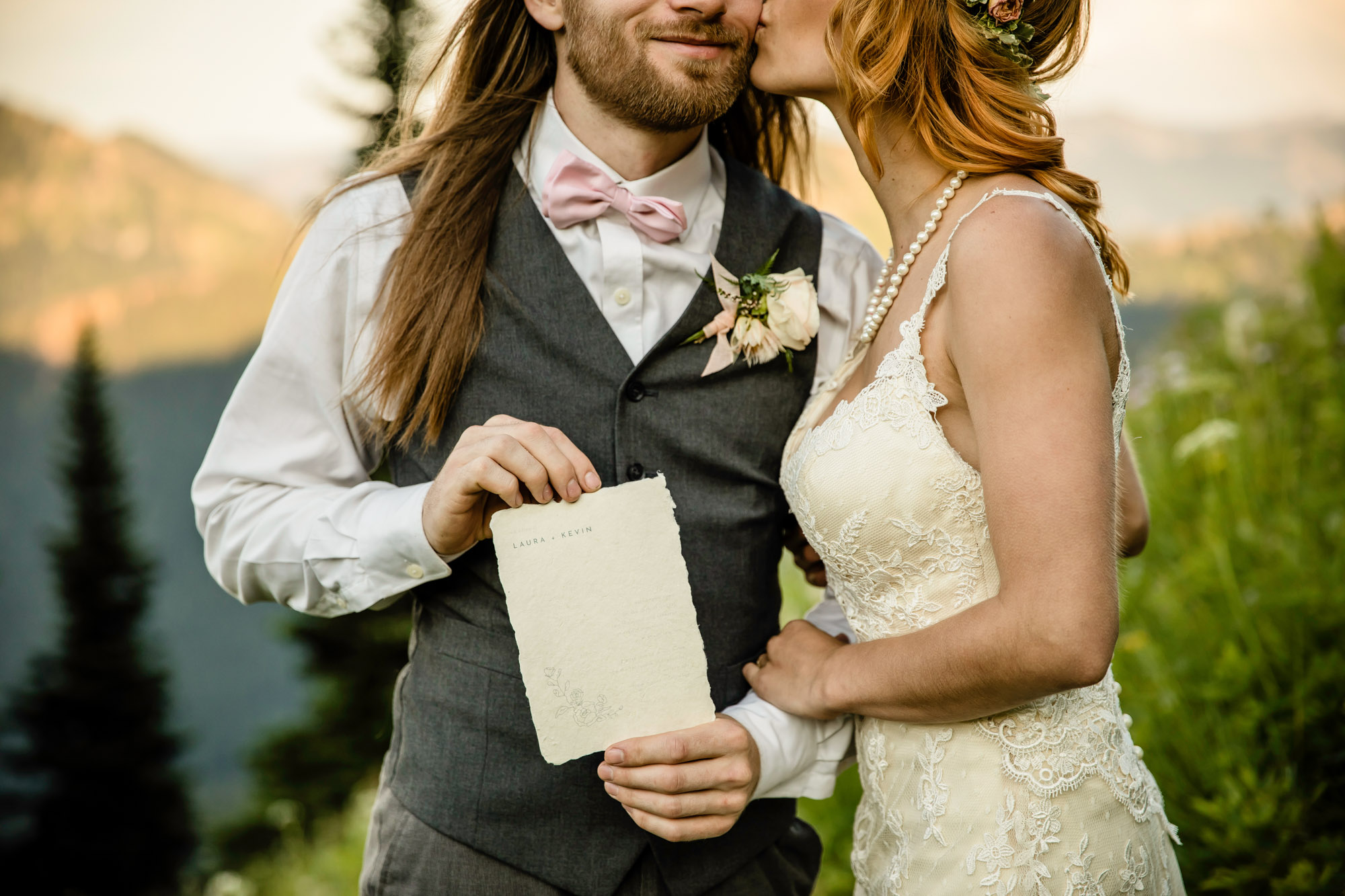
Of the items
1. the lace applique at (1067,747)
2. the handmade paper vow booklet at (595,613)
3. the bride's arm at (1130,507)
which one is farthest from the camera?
the bride's arm at (1130,507)

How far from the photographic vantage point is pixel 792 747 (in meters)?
1.65

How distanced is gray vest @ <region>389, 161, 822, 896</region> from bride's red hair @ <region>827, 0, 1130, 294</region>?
477 millimetres

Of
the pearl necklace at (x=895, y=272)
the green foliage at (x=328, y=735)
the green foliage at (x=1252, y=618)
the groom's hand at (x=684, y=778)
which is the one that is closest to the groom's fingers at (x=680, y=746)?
the groom's hand at (x=684, y=778)

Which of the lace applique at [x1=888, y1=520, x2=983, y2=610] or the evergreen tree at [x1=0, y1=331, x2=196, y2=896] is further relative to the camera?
the evergreen tree at [x1=0, y1=331, x2=196, y2=896]

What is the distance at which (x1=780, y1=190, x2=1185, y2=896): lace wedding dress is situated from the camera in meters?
1.48

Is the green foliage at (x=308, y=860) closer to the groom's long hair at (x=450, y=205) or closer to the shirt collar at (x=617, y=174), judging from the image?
the groom's long hair at (x=450, y=205)

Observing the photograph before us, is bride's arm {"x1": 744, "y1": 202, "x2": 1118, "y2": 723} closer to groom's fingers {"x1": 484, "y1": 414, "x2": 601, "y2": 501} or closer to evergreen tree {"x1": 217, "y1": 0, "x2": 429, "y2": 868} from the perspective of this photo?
groom's fingers {"x1": 484, "y1": 414, "x2": 601, "y2": 501}

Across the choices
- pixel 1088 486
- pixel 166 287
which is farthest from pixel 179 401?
pixel 1088 486

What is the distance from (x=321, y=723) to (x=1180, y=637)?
6104 millimetres

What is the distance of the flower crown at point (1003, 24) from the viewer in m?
1.58

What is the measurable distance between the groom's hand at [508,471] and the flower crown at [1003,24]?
990mm

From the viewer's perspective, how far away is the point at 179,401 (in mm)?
7961

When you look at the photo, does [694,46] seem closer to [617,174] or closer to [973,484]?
[617,174]

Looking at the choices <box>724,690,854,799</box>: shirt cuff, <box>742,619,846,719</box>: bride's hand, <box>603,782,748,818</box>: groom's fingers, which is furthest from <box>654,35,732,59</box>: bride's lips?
<box>603,782,748,818</box>: groom's fingers
